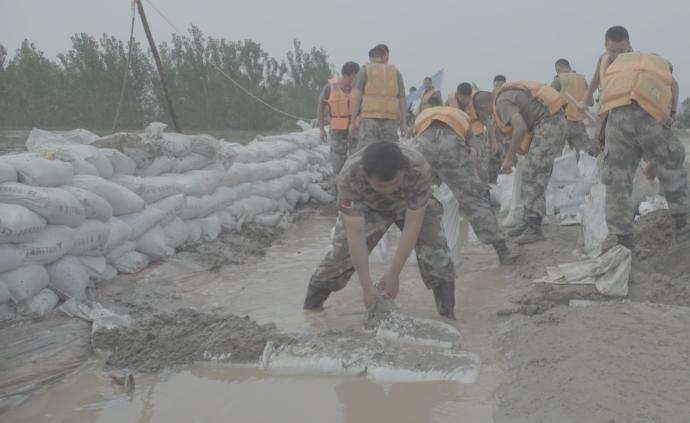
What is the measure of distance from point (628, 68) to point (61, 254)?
3.33 meters

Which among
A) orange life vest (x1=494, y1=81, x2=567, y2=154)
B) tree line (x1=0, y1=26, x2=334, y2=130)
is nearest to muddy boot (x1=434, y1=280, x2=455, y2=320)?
orange life vest (x1=494, y1=81, x2=567, y2=154)

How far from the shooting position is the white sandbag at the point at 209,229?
194 inches

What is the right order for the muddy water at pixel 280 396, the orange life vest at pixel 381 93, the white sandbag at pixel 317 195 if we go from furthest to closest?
the white sandbag at pixel 317 195
the orange life vest at pixel 381 93
the muddy water at pixel 280 396

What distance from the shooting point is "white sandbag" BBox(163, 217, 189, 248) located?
4461 millimetres

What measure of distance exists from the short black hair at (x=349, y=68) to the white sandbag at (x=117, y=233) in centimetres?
339

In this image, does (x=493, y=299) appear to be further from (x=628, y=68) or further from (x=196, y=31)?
(x=196, y=31)

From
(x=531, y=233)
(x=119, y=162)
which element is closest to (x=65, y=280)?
(x=119, y=162)

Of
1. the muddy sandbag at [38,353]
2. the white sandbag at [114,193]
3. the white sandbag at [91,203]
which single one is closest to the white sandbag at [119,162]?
the white sandbag at [114,193]

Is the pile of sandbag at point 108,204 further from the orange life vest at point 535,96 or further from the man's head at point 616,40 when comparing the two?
the man's head at point 616,40

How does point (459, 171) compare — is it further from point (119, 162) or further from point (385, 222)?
point (119, 162)

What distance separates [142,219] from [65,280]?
856 mm

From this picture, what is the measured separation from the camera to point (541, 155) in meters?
4.36

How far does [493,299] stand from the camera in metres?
3.42

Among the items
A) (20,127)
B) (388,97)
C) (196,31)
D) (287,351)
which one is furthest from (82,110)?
(287,351)
